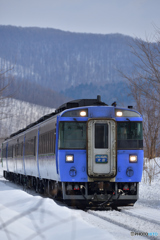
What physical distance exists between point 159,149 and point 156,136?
136 cm

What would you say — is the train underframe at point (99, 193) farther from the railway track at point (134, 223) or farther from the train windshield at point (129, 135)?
the railway track at point (134, 223)

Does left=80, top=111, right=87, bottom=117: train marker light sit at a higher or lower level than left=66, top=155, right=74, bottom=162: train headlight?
higher

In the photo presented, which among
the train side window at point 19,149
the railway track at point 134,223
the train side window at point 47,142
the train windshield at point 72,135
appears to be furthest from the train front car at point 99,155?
the train side window at point 19,149

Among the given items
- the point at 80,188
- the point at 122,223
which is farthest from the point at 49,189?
the point at 122,223

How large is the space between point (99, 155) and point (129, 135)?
1.15m

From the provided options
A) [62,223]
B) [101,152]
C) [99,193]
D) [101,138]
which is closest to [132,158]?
[101,152]

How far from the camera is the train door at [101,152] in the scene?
45.6 ft

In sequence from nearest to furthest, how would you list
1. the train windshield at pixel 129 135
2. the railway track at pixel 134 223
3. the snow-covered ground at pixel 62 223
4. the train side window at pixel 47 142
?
the snow-covered ground at pixel 62 223 < the railway track at pixel 134 223 < the train windshield at pixel 129 135 < the train side window at pixel 47 142

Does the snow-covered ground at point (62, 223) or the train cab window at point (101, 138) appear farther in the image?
the train cab window at point (101, 138)

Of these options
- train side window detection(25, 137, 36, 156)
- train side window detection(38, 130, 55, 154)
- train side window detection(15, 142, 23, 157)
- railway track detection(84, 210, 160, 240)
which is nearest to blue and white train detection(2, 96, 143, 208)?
train side window detection(38, 130, 55, 154)

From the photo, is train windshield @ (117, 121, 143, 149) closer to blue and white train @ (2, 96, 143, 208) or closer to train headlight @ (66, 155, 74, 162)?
blue and white train @ (2, 96, 143, 208)

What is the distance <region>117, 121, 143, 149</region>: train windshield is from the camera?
46.6 feet

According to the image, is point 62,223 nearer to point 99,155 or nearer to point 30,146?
point 99,155

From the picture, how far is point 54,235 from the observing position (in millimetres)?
6535
